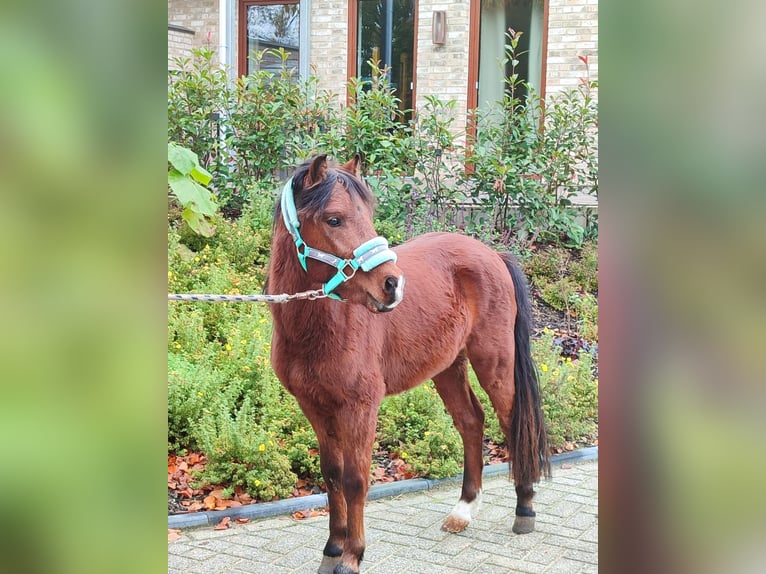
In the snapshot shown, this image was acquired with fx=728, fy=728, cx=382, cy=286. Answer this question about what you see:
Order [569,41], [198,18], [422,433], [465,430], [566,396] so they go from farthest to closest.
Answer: [198,18]
[569,41]
[566,396]
[422,433]
[465,430]

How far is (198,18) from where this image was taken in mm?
9930

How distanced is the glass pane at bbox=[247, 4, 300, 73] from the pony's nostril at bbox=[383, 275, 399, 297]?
321 inches

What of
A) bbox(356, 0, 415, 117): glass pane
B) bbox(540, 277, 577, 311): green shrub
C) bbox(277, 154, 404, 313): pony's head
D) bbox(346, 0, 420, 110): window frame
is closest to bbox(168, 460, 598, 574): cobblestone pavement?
bbox(277, 154, 404, 313): pony's head

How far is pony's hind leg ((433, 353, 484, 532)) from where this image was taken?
3.80m

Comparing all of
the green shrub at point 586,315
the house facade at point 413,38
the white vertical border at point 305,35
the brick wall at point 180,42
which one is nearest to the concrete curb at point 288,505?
the green shrub at point 586,315

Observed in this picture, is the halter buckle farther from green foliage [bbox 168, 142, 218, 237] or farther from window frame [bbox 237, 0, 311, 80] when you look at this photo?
window frame [bbox 237, 0, 311, 80]

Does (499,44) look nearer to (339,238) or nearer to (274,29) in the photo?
(274,29)

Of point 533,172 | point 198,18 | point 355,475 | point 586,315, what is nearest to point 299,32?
point 198,18

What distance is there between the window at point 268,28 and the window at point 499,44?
243 centimetres

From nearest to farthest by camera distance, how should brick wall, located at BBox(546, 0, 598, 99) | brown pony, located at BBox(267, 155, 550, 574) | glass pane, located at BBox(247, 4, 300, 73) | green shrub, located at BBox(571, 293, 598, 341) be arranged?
brown pony, located at BBox(267, 155, 550, 574) → green shrub, located at BBox(571, 293, 598, 341) → brick wall, located at BBox(546, 0, 598, 99) → glass pane, located at BBox(247, 4, 300, 73)

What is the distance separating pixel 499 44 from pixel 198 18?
4.09m

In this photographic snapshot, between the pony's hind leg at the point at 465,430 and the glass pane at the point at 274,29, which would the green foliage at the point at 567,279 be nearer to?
the pony's hind leg at the point at 465,430

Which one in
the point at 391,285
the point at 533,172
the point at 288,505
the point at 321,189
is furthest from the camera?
the point at 533,172
